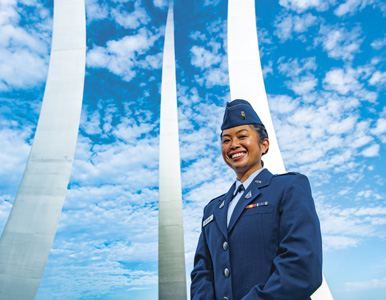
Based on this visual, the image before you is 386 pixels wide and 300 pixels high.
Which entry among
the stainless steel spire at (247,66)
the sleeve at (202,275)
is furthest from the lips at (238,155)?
the stainless steel spire at (247,66)

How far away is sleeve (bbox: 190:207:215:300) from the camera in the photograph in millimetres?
1846

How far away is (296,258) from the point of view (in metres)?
1.45

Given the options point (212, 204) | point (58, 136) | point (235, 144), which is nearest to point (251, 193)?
point (235, 144)

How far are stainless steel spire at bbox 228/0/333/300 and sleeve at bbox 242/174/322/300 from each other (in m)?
5.67

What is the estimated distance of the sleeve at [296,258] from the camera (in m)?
1.45

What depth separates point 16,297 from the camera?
6398 mm

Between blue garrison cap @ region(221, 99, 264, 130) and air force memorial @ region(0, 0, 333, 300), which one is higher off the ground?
air force memorial @ region(0, 0, 333, 300)

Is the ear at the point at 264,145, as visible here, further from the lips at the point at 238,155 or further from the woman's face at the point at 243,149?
the lips at the point at 238,155

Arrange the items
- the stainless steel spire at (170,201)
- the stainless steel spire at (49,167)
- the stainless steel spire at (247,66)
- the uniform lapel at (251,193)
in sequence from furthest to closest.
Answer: the stainless steel spire at (170,201) → the stainless steel spire at (247,66) → the stainless steel spire at (49,167) → the uniform lapel at (251,193)

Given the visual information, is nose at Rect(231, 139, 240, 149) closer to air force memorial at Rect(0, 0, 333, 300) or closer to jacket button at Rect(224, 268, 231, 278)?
jacket button at Rect(224, 268, 231, 278)

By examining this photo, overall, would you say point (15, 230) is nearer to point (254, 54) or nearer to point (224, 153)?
point (224, 153)

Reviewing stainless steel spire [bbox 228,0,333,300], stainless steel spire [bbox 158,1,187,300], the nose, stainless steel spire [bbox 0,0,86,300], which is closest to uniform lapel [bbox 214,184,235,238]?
the nose

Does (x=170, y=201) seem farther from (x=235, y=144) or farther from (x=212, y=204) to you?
(x=235, y=144)

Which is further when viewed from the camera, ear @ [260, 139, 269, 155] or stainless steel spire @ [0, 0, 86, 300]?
stainless steel spire @ [0, 0, 86, 300]
